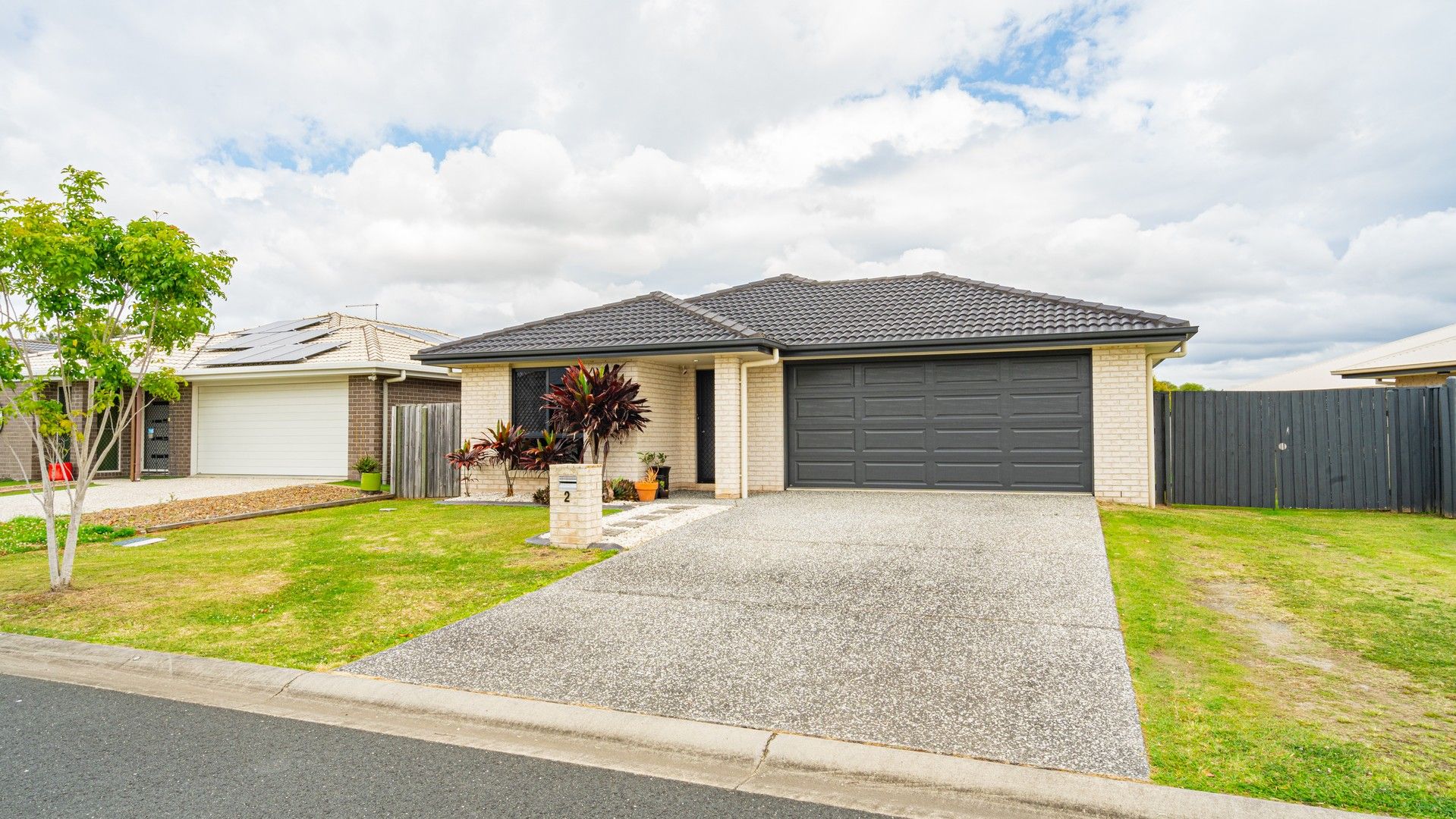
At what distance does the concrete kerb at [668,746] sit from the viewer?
128 inches

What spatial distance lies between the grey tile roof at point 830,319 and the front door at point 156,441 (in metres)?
9.93

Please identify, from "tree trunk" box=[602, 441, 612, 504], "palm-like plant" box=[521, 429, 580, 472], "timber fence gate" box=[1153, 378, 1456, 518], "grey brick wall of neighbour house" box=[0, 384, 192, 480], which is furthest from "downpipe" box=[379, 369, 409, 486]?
"timber fence gate" box=[1153, 378, 1456, 518]

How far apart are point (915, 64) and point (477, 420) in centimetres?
985

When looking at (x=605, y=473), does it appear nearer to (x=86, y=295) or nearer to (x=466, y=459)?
(x=466, y=459)

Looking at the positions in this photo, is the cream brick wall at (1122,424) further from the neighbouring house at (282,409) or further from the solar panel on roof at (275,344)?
the solar panel on roof at (275,344)

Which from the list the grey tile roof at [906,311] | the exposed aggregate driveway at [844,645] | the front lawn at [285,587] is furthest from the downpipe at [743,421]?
the exposed aggregate driveway at [844,645]

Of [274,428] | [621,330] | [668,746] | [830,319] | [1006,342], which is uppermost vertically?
[830,319]

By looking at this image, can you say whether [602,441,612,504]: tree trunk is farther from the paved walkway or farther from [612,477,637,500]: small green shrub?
the paved walkway

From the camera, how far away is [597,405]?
1232cm

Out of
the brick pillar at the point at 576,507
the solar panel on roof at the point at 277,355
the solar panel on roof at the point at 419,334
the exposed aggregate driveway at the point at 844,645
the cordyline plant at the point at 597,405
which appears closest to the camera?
the exposed aggregate driveway at the point at 844,645

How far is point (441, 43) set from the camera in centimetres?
1142

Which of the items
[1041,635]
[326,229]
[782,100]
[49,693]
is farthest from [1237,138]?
[326,229]

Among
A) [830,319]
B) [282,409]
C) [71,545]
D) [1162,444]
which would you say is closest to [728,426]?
[830,319]

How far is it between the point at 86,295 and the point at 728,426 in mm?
8349
